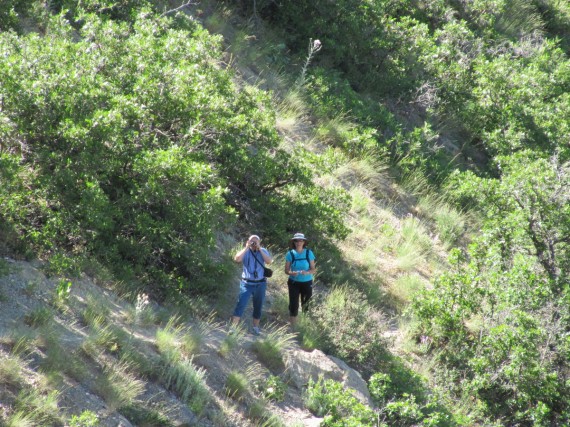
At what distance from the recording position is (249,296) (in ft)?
29.9

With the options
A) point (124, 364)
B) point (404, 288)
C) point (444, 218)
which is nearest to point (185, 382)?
point (124, 364)

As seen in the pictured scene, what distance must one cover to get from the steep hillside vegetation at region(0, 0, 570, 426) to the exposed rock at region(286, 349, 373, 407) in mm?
232

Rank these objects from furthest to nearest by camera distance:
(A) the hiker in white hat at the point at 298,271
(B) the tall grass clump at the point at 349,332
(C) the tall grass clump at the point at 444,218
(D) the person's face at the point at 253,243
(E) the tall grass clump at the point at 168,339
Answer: (C) the tall grass clump at the point at 444,218 → (B) the tall grass clump at the point at 349,332 → (A) the hiker in white hat at the point at 298,271 → (D) the person's face at the point at 253,243 → (E) the tall grass clump at the point at 168,339

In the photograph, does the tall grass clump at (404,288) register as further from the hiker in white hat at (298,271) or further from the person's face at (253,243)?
the person's face at (253,243)

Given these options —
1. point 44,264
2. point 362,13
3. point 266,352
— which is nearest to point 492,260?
point 266,352

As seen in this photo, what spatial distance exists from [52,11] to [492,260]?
817 cm

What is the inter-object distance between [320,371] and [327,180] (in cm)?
523

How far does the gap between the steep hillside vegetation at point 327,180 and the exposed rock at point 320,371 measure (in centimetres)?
23

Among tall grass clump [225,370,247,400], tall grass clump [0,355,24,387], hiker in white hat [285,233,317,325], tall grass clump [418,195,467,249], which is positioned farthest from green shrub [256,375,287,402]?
tall grass clump [418,195,467,249]

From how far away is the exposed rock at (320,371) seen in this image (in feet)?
29.5

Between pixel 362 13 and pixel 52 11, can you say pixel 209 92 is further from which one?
pixel 362 13

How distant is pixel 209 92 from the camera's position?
10.6m

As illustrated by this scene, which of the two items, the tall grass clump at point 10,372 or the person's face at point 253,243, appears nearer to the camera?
the tall grass clump at point 10,372

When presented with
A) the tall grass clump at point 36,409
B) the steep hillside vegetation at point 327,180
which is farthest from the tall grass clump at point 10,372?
the steep hillside vegetation at point 327,180
